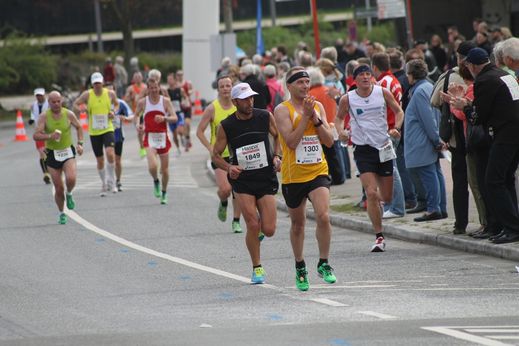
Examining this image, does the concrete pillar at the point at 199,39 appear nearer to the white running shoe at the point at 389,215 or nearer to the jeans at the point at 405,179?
the jeans at the point at 405,179

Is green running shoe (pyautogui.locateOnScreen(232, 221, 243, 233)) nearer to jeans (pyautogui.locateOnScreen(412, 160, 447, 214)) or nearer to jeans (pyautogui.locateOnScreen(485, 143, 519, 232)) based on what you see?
jeans (pyautogui.locateOnScreen(412, 160, 447, 214))

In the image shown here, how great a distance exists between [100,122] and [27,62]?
116 feet

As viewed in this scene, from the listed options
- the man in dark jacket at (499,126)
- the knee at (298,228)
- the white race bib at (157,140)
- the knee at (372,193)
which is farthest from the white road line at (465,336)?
the white race bib at (157,140)

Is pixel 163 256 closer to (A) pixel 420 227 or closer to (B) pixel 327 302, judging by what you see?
(A) pixel 420 227

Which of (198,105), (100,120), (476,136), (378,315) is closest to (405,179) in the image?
(476,136)

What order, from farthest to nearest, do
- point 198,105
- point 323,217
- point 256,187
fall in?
1. point 198,105
2. point 256,187
3. point 323,217

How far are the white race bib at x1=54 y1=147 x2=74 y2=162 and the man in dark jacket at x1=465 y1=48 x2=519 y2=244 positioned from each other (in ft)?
25.0

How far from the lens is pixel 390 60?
17328mm

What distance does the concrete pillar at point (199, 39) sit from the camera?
48188mm

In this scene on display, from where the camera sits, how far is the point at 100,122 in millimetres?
23344

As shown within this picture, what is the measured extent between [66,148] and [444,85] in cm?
690

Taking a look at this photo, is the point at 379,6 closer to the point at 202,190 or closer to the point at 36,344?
the point at 202,190

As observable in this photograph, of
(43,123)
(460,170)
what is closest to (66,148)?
(43,123)

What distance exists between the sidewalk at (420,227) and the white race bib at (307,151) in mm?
2414
